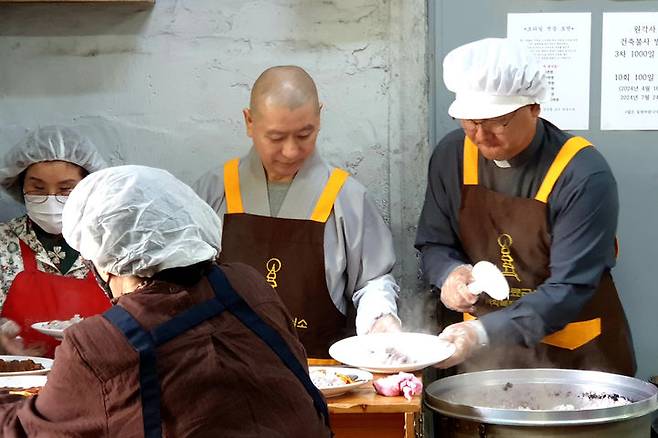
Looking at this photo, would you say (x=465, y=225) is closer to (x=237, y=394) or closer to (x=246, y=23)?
(x=246, y=23)

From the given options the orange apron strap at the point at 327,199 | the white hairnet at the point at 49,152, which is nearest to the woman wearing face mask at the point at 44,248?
the white hairnet at the point at 49,152

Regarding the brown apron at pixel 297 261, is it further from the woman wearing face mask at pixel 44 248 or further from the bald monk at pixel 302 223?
the woman wearing face mask at pixel 44 248

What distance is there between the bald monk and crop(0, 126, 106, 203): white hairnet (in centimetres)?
50

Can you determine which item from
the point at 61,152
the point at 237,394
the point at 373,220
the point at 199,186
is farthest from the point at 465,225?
the point at 237,394

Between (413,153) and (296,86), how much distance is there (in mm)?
773

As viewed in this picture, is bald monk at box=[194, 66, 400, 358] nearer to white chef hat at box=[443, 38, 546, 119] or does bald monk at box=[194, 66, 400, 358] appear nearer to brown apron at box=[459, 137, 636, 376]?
brown apron at box=[459, 137, 636, 376]

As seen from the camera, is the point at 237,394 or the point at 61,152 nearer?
the point at 237,394

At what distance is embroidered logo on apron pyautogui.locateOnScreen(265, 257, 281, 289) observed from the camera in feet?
13.2

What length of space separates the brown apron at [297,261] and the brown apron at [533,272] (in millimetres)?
587

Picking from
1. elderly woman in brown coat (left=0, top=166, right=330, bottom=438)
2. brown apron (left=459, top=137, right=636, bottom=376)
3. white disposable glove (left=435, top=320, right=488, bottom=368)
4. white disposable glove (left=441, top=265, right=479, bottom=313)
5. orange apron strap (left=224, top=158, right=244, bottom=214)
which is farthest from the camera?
orange apron strap (left=224, top=158, right=244, bottom=214)

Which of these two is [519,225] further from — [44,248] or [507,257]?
[44,248]

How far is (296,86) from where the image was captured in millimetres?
3941

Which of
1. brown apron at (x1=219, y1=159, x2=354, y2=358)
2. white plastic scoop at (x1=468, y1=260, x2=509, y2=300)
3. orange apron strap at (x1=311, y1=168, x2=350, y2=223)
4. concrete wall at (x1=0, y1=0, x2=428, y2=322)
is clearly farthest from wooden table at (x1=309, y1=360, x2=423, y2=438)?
concrete wall at (x1=0, y1=0, x2=428, y2=322)

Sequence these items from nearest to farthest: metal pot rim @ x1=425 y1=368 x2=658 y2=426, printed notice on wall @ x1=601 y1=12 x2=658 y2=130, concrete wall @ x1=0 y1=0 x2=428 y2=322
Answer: metal pot rim @ x1=425 y1=368 x2=658 y2=426 < printed notice on wall @ x1=601 y1=12 x2=658 y2=130 < concrete wall @ x1=0 y1=0 x2=428 y2=322
